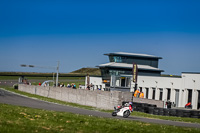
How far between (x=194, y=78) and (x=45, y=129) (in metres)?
35.7

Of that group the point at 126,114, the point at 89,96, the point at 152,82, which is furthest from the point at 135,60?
the point at 126,114

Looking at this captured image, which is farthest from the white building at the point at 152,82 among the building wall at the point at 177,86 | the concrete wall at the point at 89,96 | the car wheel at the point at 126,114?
the car wheel at the point at 126,114

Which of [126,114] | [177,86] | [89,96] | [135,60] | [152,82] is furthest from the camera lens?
[135,60]

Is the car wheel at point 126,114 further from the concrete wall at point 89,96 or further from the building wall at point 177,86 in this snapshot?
the building wall at point 177,86

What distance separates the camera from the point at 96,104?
42.6 meters

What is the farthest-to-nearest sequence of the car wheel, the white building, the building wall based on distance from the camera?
the white building, the building wall, the car wheel

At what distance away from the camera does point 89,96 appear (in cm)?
4528

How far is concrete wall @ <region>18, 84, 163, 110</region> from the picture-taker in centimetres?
3664

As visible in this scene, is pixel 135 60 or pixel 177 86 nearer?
pixel 177 86

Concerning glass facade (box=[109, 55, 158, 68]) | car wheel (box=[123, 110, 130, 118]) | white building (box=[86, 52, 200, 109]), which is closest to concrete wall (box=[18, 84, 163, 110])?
white building (box=[86, 52, 200, 109])

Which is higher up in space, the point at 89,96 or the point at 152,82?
the point at 152,82

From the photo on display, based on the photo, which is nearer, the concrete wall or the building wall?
the concrete wall

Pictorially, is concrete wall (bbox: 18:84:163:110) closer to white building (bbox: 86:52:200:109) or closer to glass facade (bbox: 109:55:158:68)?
white building (bbox: 86:52:200:109)

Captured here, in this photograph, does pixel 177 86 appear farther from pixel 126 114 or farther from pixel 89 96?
pixel 126 114
